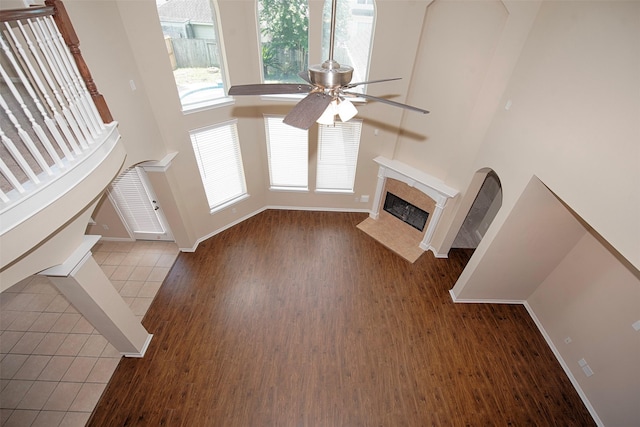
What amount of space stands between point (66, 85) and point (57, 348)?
14.8ft

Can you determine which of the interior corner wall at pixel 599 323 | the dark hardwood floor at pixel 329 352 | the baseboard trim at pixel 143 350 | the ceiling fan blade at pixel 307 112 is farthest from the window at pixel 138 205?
the interior corner wall at pixel 599 323

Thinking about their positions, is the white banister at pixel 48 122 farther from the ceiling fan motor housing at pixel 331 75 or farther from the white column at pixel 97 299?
the ceiling fan motor housing at pixel 331 75

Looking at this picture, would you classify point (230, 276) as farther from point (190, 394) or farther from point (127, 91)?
point (127, 91)

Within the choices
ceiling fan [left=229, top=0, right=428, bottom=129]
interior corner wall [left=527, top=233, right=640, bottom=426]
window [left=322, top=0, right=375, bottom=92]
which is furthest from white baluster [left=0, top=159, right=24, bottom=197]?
interior corner wall [left=527, top=233, right=640, bottom=426]

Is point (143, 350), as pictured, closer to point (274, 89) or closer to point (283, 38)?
point (274, 89)

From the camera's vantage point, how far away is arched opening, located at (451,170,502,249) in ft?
22.8

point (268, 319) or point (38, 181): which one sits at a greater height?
point (38, 181)

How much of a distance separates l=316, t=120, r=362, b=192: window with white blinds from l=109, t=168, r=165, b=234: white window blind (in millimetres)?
3835

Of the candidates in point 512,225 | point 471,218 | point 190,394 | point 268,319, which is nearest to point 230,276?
point 268,319

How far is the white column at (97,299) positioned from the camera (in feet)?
10.4

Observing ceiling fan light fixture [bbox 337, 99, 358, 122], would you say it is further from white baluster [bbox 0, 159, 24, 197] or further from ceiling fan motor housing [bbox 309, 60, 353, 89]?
A: white baluster [bbox 0, 159, 24, 197]

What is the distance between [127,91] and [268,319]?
14.2 ft

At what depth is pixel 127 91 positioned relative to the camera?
4.23 m

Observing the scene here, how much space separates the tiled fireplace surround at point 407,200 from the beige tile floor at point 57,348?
492 centimetres
